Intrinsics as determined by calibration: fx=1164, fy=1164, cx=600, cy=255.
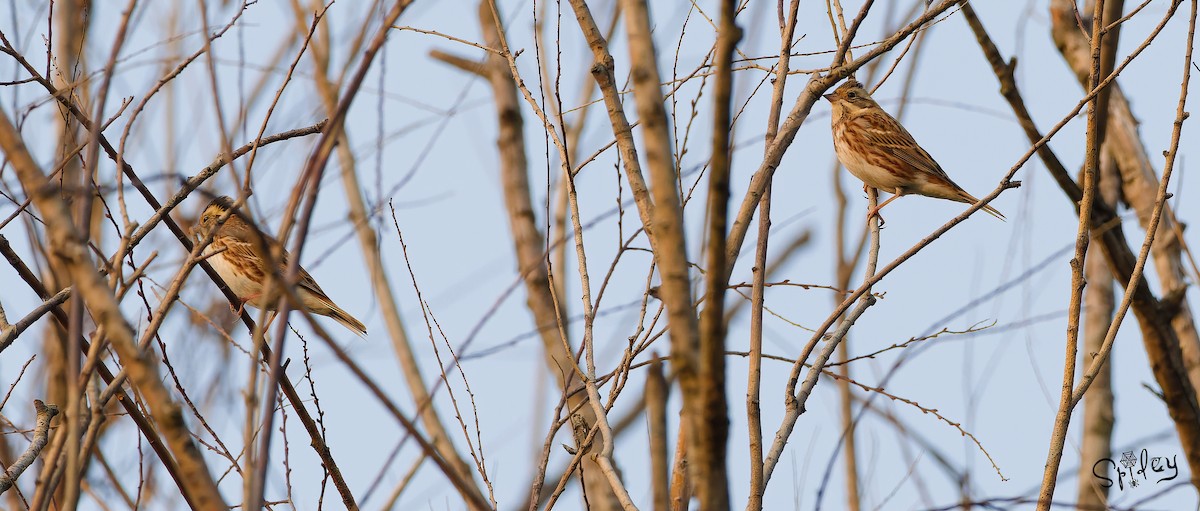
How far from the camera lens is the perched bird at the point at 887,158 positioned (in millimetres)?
6996

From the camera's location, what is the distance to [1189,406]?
5047mm

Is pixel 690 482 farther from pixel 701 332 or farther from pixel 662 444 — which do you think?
pixel 701 332

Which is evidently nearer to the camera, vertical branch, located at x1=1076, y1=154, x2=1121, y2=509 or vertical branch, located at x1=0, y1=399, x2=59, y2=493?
vertical branch, located at x1=0, y1=399, x2=59, y2=493

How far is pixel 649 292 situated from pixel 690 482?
0.94 m

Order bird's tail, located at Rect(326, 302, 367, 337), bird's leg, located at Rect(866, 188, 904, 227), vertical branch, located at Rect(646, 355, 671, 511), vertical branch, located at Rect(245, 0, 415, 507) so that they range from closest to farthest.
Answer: vertical branch, located at Rect(245, 0, 415, 507) < vertical branch, located at Rect(646, 355, 671, 511) < bird's leg, located at Rect(866, 188, 904, 227) < bird's tail, located at Rect(326, 302, 367, 337)

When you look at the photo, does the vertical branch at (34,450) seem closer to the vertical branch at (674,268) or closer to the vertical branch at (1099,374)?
the vertical branch at (674,268)

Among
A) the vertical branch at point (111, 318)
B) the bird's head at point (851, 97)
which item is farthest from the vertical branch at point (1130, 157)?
the vertical branch at point (111, 318)

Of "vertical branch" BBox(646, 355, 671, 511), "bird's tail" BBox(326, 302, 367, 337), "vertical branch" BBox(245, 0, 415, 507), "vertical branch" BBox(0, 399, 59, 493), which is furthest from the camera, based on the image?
"bird's tail" BBox(326, 302, 367, 337)

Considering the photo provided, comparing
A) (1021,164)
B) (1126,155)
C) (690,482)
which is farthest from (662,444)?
(1126,155)

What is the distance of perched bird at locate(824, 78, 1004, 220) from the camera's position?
23.0ft

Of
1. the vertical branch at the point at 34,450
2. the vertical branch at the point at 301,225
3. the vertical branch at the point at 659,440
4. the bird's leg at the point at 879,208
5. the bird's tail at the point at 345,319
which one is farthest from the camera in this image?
the bird's tail at the point at 345,319

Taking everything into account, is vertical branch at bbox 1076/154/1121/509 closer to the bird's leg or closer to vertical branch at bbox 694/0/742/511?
the bird's leg

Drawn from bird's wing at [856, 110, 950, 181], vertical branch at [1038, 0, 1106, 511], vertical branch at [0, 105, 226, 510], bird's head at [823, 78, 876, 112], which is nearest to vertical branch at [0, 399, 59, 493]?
vertical branch at [0, 105, 226, 510]

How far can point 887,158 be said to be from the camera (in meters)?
7.10
